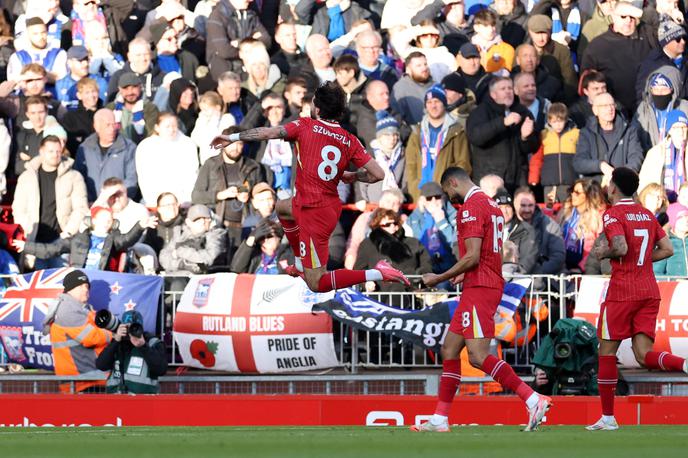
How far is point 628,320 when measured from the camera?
1347 centimetres

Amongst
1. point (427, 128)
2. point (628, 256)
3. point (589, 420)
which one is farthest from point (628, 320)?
point (427, 128)

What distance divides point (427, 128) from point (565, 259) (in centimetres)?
261

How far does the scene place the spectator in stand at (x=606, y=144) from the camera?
1905cm

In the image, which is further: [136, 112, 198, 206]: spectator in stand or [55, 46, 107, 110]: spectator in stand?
[55, 46, 107, 110]: spectator in stand

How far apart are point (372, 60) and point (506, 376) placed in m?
8.51

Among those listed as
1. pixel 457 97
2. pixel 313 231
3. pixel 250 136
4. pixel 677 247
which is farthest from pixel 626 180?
pixel 457 97

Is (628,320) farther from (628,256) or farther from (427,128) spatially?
(427,128)

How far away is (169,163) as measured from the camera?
19.9 metres

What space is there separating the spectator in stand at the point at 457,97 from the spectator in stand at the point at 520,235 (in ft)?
6.62

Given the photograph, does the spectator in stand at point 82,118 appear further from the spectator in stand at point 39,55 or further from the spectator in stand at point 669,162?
the spectator in stand at point 669,162

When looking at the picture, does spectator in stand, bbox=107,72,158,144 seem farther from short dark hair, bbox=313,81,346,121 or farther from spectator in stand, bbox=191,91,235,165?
short dark hair, bbox=313,81,346,121

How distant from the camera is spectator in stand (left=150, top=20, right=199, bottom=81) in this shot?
854 inches

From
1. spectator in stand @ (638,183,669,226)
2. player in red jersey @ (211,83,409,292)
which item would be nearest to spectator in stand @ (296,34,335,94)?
spectator in stand @ (638,183,669,226)

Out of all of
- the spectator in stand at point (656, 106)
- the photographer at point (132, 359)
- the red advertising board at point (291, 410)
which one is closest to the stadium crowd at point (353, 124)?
the spectator in stand at point (656, 106)
